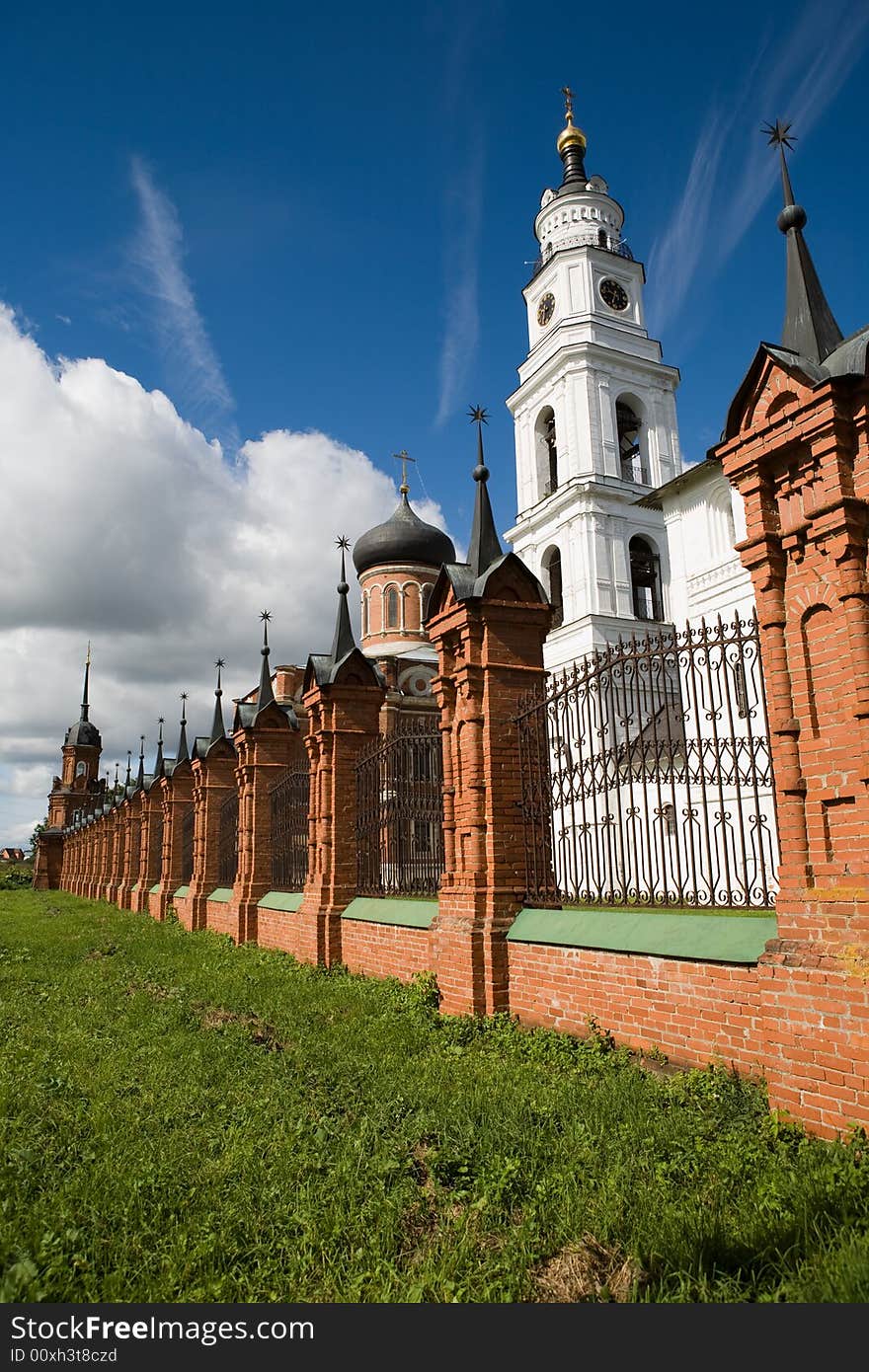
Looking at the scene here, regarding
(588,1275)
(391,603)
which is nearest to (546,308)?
(391,603)

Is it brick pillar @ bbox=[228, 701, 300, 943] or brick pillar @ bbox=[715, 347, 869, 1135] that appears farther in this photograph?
brick pillar @ bbox=[228, 701, 300, 943]

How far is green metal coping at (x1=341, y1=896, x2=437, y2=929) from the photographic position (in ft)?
26.5

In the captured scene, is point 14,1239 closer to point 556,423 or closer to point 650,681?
point 650,681

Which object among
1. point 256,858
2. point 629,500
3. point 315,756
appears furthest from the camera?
point 629,500

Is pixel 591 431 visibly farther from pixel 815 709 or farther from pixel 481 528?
pixel 815 709

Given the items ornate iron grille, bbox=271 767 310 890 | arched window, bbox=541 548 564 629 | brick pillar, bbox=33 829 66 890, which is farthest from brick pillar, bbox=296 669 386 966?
brick pillar, bbox=33 829 66 890

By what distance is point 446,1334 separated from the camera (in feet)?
8.61

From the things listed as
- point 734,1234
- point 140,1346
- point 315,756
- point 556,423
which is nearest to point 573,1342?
point 734,1234

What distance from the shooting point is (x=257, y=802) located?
14.4 meters

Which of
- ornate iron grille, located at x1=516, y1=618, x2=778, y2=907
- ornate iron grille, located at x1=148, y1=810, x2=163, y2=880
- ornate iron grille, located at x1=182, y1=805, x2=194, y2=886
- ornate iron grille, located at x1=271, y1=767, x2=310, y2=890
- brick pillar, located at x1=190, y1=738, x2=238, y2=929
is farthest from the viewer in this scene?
ornate iron grille, located at x1=148, y1=810, x2=163, y2=880

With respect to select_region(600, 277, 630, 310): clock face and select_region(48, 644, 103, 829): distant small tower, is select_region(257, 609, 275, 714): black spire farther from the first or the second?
select_region(48, 644, 103, 829): distant small tower

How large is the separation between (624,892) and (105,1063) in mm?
3594

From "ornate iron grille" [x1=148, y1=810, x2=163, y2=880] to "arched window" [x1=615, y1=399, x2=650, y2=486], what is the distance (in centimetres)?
1835

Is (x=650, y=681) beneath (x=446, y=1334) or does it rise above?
above
